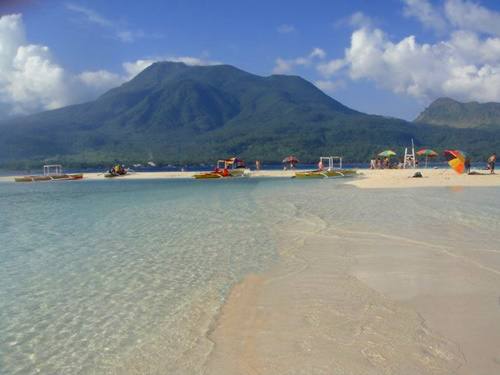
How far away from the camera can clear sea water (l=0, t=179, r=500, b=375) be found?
237 inches

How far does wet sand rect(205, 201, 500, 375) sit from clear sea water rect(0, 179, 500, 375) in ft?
1.72

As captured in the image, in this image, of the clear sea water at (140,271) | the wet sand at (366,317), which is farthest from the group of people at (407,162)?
the wet sand at (366,317)

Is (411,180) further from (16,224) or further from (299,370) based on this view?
(299,370)

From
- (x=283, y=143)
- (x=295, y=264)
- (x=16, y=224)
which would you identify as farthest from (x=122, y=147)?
(x=295, y=264)

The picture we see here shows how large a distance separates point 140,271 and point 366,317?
540 cm

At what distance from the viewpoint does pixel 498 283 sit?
822 cm

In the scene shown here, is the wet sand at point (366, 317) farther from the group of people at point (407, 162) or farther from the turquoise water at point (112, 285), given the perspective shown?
the group of people at point (407, 162)

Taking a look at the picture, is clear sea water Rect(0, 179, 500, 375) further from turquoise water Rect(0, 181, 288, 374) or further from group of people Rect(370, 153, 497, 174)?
group of people Rect(370, 153, 497, 174)

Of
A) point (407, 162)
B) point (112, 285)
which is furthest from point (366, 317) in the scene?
point (407, 162)

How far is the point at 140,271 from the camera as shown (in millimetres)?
10320

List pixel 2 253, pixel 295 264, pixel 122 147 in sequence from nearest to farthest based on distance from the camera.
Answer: pixel 295 264
pixel 2 253
pixel 122 147

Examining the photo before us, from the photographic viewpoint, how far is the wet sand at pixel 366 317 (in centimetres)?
530

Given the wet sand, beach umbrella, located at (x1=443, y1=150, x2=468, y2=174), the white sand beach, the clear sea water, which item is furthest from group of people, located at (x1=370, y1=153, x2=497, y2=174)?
the wet sand

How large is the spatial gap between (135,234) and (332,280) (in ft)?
28.4
